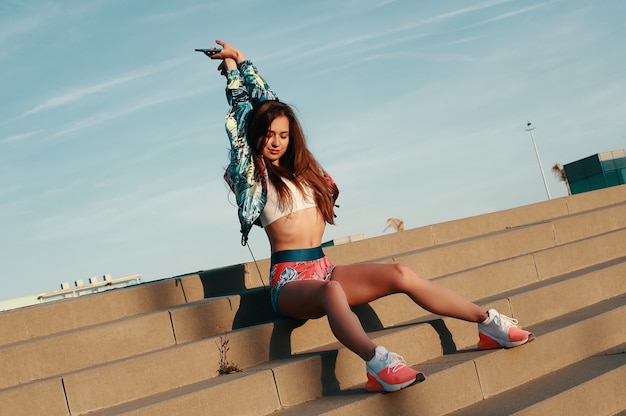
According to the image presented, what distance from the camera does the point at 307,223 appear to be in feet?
15.5

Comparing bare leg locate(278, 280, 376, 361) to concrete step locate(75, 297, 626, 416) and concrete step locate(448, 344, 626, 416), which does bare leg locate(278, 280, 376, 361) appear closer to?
concrete step locate(75, 297, 626, 416)

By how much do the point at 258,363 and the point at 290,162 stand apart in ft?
3.85

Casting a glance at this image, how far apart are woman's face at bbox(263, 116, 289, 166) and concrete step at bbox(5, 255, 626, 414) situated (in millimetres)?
943

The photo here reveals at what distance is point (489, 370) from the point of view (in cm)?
436

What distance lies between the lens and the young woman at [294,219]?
448 cm

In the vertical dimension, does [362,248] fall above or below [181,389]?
above

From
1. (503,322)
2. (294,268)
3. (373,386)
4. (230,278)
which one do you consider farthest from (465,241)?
(373,386)

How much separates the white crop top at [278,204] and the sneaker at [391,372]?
1.19 m

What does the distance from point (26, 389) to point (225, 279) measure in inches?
79.1

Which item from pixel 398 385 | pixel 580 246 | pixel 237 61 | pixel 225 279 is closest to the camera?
pixel 398 385

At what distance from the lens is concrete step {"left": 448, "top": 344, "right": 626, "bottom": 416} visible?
13.1ft

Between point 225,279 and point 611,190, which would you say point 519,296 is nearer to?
point 225,279

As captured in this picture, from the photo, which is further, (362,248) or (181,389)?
(362,248)

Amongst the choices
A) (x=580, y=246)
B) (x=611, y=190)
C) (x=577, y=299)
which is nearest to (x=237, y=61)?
(x=577, y=299)
